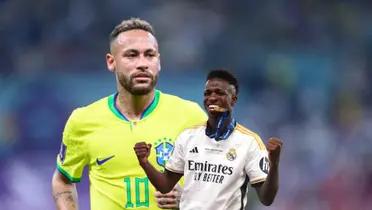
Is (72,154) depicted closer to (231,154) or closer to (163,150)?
(163,150)

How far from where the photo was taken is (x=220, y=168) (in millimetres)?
3779

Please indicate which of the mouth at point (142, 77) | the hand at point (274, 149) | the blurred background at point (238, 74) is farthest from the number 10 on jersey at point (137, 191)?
the blurred background at point (238, 74)

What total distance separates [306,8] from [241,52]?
796mm

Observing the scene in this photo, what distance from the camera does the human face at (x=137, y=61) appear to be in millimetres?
4379

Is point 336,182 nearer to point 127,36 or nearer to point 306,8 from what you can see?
point 306,8

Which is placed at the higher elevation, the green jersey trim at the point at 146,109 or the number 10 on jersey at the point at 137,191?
the green jersey trim at the point at 146,109

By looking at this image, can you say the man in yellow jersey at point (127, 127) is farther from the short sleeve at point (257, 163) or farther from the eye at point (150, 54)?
the short sleeve at point (257, 163)

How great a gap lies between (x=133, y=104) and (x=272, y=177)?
47.0 inches

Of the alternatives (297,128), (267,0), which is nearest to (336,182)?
(297,128)

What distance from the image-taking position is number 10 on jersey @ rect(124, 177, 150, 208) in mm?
4391

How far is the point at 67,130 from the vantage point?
15.4 ft

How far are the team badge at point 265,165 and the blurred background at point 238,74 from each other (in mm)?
4418

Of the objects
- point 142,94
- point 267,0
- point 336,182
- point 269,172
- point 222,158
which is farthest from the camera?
point 267,0

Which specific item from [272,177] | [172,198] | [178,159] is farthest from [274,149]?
[172,198]
